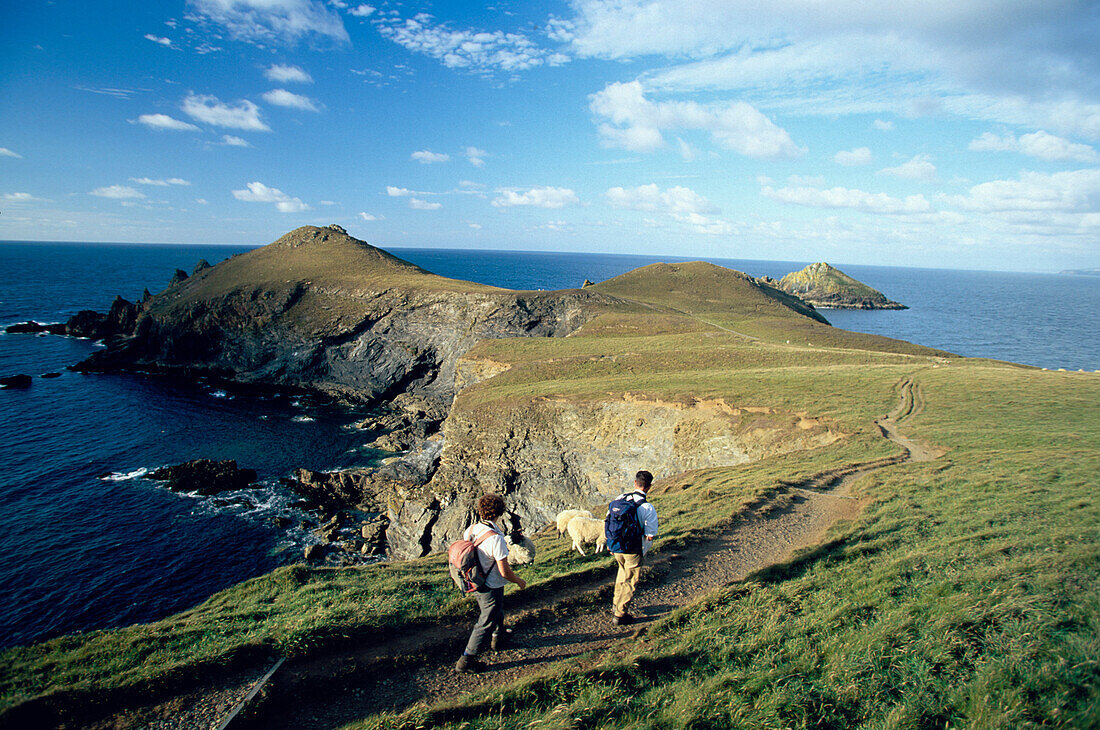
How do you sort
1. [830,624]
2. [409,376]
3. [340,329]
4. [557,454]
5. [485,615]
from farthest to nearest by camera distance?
[340,329] < [409,376] < [557,454] < [830,624] < [485,615]

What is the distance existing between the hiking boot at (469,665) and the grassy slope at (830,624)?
998mm

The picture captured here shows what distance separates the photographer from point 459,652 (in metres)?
9.12

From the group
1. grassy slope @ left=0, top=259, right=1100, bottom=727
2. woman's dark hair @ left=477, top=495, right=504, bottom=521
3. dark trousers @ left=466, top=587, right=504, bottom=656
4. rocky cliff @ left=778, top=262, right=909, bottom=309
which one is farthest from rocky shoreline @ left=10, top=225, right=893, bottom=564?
rocky cliff @ left=778, top=262, right=909, bottom=309

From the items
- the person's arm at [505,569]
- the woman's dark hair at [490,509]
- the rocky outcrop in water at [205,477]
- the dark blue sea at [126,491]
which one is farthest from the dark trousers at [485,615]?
the rocky outcrop in water at [205,477]

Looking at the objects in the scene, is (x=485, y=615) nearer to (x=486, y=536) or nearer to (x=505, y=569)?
(x=505, y=569)

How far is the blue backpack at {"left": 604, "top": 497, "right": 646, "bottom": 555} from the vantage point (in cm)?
914

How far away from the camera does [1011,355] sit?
99.5 meters

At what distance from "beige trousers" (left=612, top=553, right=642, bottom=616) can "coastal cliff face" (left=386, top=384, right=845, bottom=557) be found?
22.2 metres

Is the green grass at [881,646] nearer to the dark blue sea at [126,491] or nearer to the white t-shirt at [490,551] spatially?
the white t-shirt at [490,551]

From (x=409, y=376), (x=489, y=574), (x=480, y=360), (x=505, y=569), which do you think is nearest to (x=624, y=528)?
(x=505, y=569)

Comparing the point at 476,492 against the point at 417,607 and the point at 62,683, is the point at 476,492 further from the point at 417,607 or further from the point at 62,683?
the point at 62,683

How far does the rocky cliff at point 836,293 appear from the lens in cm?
18200

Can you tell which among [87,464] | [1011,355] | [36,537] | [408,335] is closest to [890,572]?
[36,537]

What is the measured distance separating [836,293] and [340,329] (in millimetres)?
183142
